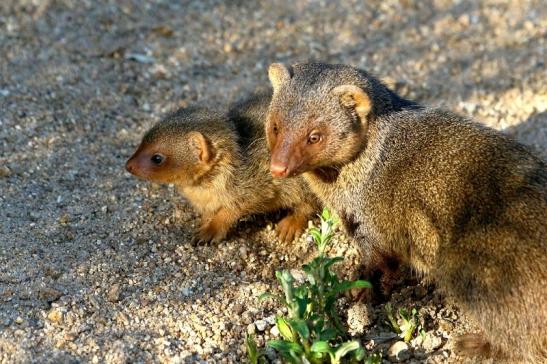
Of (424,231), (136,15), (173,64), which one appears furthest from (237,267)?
(136,15)

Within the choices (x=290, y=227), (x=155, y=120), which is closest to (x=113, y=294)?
(x=290, y=227)

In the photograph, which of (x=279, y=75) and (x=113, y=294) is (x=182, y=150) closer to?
(x=279, y=75)

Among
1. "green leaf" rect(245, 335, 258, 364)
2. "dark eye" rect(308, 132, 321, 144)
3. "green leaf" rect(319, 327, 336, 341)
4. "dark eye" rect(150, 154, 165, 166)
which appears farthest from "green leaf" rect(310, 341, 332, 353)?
"dark eye" rect(150, 154, 165, 166)

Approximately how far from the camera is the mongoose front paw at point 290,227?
6.25 metres

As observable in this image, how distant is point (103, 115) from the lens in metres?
7.52

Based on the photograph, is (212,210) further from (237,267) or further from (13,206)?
(13,206)

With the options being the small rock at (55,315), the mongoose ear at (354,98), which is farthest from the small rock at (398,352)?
the small rock at (55,315)

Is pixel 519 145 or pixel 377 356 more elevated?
pixel 519 145

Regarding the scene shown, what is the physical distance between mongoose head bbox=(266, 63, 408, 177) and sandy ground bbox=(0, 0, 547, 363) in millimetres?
975

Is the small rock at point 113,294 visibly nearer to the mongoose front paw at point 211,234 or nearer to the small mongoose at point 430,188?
the mongoose front paw at point 211,234

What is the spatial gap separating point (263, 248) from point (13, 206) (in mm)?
1961

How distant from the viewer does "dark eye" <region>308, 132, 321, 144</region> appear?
5238 millimetres

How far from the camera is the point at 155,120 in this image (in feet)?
24.9

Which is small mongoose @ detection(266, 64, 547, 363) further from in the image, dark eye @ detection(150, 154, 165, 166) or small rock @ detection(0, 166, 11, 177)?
small rock @ detection(0, 166, 11, 177)
